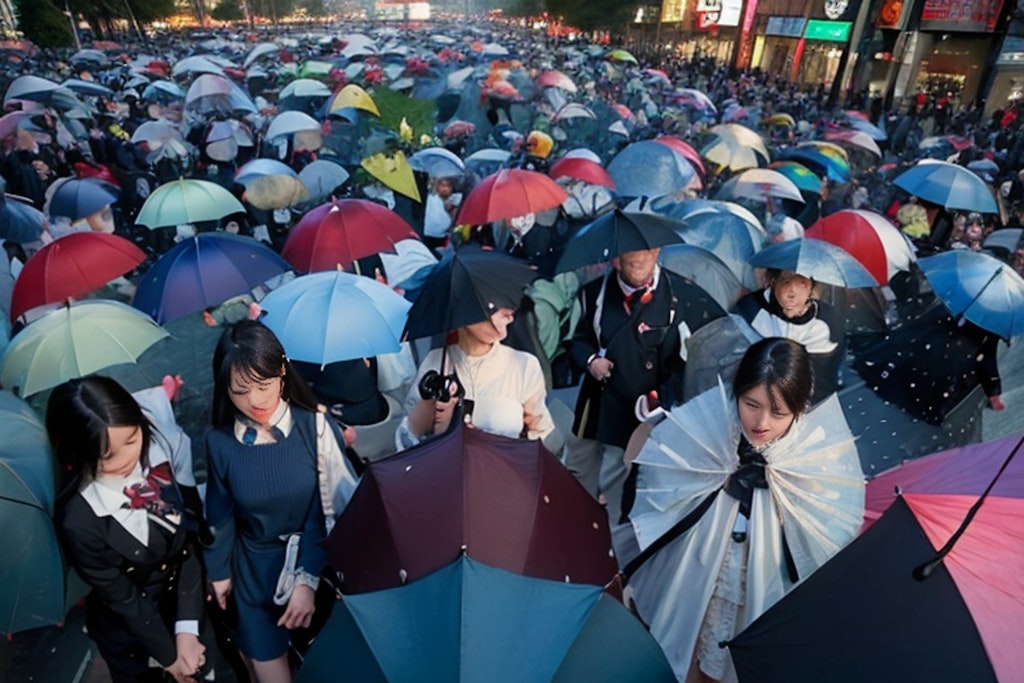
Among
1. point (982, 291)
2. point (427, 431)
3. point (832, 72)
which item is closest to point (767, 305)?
point (982, 291)

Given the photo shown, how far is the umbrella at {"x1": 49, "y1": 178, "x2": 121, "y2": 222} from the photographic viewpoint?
5.61 m

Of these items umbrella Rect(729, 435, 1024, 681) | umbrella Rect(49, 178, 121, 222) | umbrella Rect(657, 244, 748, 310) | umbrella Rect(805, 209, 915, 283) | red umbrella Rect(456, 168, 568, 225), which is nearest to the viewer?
umbrella Rect(729, 435, 1024, 681)

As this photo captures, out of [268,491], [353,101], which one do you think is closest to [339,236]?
[268,491]

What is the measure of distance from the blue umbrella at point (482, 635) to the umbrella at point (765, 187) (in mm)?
5832

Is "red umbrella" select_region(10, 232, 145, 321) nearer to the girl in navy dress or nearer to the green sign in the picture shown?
the girl in navy dress

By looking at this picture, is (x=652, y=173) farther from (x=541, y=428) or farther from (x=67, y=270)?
(x=67, y=270)

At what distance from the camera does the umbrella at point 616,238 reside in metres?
2.99

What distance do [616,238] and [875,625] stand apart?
2121 mm

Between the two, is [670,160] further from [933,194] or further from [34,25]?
[34,25]

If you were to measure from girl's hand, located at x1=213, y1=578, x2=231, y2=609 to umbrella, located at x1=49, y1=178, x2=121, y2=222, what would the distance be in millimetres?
4938

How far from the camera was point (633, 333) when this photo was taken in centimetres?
311

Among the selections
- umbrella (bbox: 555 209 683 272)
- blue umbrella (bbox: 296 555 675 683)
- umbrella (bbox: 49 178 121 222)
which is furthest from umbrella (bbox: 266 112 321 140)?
blue umbrella (bbox: 296 555 675 683)

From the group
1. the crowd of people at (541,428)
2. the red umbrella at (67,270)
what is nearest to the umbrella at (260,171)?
the crowd of people at (541,428)

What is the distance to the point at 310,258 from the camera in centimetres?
423
